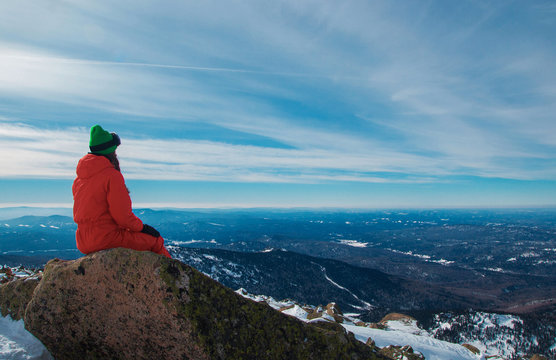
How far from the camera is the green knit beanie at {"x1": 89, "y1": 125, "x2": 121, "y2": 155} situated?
7324 millimetres

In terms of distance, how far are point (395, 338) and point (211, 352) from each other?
1169 inches

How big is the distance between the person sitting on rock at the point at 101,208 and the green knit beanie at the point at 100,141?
4 centimetres

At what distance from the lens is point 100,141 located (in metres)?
7.37

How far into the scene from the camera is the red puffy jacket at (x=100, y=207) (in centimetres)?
686

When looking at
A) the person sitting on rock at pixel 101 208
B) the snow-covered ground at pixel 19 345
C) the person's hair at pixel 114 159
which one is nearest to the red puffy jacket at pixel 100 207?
the person sitting on rock at pixel 101 208

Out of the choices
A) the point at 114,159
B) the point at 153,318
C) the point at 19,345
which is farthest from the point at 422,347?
the point at 114,159

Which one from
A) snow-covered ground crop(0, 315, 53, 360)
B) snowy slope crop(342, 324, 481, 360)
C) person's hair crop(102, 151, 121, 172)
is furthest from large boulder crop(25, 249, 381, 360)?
snowy slope crop(342, 324, 481, 360)

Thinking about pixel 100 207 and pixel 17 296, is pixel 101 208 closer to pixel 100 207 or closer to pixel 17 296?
pixel 100 207

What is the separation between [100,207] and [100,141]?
176 centimetres

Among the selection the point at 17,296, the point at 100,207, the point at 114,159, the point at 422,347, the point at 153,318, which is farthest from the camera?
the point at 422,347

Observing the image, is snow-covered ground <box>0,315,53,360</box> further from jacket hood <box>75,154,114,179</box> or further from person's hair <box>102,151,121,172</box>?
person's hair <box>102,151,121,172</box>

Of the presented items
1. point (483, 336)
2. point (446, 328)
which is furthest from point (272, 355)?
point (483, 336)

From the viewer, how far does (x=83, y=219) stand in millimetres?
6867

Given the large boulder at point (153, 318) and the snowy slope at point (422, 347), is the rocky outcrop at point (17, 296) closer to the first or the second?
the large boulder at point (153, 318)
